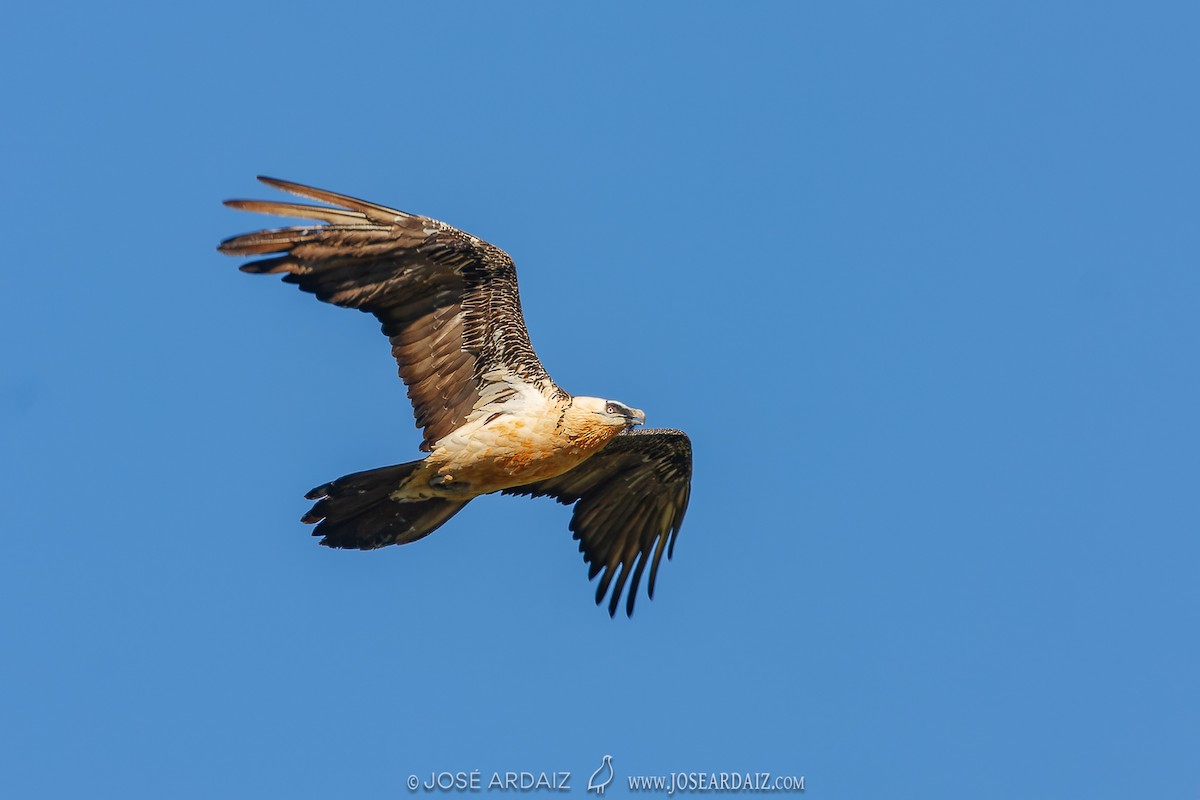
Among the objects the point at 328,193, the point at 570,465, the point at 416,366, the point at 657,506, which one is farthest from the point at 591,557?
the point at 328,193

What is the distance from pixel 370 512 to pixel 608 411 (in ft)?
8.97

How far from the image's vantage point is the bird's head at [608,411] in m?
17.9

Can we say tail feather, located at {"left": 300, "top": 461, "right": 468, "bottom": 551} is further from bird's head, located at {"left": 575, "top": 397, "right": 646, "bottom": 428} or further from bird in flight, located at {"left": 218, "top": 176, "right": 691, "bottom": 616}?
bird's head, located at {"left": 575, "top": 397, "right": 646, "bottom": 428}

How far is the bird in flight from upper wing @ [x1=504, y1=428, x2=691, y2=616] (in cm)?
147

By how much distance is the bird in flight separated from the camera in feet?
56.9

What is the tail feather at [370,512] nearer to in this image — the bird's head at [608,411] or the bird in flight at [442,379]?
the bird in flight at [442,379]

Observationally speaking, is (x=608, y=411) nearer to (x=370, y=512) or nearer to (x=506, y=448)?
(x=506, y=448)

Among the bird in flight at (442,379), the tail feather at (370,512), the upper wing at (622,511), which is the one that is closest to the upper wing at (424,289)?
the bird in flight at (442,379)

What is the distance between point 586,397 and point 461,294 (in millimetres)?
1736

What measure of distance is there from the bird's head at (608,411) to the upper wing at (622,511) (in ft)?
6.19

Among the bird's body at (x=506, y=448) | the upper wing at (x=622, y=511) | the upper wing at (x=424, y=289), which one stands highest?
the upper wing at (x=424, y=289)

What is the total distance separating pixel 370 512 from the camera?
58.4ft

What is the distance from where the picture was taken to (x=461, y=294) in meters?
17.9

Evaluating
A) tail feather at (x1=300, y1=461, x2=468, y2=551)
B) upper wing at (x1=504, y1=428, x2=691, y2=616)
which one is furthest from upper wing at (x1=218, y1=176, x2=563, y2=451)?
upper wing at (x1=504, y1=428, x2=691, y2=616)
